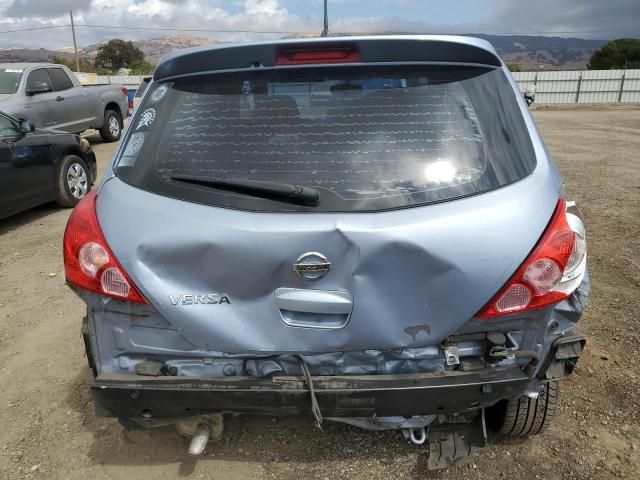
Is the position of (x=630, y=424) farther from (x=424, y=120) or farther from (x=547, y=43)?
(x=547, y=43)

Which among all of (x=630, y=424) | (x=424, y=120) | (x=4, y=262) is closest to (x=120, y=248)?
(x=424, y=120)

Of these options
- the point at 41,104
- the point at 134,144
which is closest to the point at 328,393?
the point at 134,144

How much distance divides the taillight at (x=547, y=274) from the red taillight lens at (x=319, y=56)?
970 millimetres

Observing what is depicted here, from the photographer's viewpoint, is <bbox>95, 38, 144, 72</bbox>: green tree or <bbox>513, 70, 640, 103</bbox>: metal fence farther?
<bbox>95, 38, 144, 72</bbox>: green tree

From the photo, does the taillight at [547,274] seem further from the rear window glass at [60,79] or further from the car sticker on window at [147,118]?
the rear window glass at [60,79]

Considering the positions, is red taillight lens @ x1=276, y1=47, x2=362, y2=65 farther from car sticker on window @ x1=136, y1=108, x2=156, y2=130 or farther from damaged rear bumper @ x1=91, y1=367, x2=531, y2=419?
damaged rear bumper @ x1=91, y1=367, x2=531, y2=419

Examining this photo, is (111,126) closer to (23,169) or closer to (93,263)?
(23,169)

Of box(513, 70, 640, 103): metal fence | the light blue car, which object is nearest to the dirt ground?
the light blue car

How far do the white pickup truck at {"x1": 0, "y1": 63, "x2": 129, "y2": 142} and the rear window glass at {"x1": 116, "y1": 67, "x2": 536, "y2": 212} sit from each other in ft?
27.7

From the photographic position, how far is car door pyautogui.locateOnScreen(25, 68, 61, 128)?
9523 mm

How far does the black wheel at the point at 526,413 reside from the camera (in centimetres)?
232

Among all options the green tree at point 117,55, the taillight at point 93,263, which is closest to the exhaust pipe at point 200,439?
the taillight at point 93,263

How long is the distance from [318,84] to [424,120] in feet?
1.44

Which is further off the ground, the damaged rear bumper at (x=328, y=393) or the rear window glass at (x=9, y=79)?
the rear window glass at (x=9, y=79)
